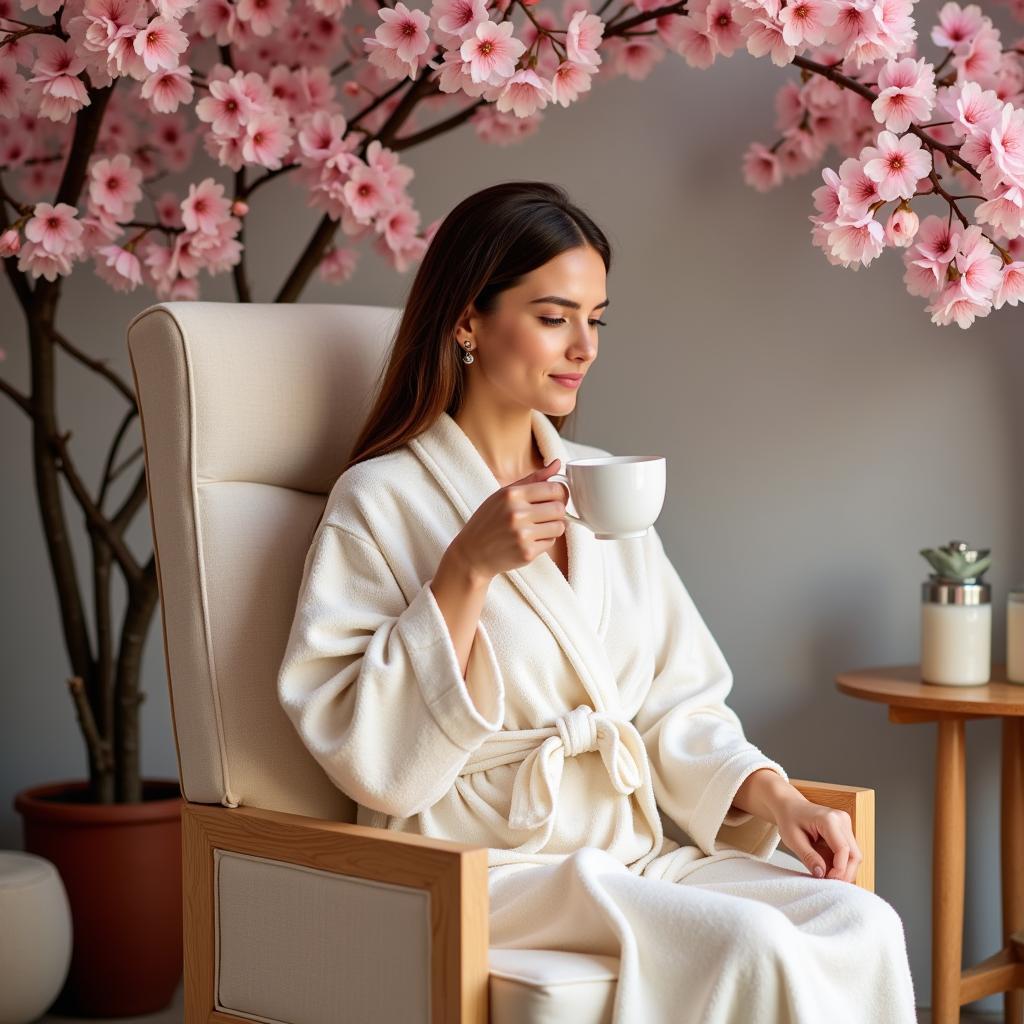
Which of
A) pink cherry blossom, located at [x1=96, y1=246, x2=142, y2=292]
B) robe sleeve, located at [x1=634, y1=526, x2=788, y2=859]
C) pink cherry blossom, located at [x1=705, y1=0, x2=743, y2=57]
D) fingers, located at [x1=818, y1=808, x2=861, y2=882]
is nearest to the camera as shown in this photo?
fingers, located at [x1=818, y1=808, x2=861, y2=882]

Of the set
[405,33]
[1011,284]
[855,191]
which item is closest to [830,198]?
[855,191]

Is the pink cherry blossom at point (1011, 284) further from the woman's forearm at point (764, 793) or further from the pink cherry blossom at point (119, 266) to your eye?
the pink cherry blossom at point (119, 266)

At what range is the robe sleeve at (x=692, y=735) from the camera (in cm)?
174

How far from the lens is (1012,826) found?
2363 mm

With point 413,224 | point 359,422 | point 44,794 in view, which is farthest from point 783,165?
point 44,794

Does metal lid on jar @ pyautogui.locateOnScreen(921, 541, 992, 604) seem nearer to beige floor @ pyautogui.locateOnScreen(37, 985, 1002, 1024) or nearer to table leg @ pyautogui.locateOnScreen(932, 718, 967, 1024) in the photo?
table leg @ pyautogui.locateOnScreen(932, 718, 967, 1024)

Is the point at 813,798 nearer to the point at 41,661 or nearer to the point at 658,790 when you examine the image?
the point at 658,790

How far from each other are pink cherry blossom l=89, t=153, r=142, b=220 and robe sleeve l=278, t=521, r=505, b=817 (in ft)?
2.74

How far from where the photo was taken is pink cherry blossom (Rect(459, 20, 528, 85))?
186 centimetres

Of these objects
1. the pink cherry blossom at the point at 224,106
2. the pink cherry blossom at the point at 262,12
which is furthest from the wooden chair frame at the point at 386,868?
the pink cherry blossom at the point at 262,12

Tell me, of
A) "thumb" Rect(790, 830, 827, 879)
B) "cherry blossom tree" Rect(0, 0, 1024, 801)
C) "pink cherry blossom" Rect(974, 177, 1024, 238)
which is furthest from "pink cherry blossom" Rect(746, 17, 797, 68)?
"thumb" Rect(790, 830, 827, 879)

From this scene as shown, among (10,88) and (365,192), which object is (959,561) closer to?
(365,192)

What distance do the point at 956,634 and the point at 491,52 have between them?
1139mm

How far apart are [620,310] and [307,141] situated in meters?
0.67
